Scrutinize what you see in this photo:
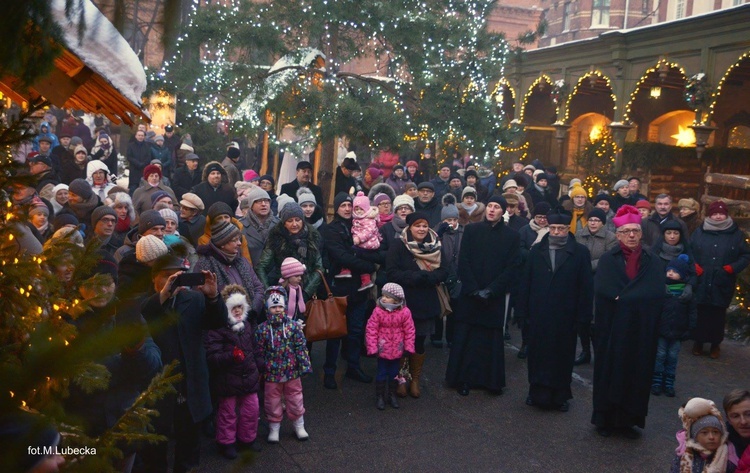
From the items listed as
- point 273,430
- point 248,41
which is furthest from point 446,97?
point 273,430

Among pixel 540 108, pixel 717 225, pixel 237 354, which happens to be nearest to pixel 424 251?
pixel 237 354

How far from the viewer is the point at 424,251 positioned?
7680mm

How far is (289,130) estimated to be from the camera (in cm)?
1512

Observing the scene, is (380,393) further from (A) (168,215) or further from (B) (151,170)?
(B) (151,170)

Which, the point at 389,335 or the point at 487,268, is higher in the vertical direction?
the point at 487,268

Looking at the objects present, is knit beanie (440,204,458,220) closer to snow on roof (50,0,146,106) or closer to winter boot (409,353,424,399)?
winter boot (409,353,424,399)

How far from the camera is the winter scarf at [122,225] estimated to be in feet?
23.7

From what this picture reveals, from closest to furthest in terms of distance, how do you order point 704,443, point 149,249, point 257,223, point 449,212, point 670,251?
point 704,443 → point 149,249 → point 257,223 → point 670,251 → point 449,212

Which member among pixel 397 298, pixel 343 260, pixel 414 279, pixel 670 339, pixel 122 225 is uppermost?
pixel 122 225

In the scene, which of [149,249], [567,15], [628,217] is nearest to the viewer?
[149,249]

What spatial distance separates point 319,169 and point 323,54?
7.28 ft

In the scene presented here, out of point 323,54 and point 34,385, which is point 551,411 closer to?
point 34,385

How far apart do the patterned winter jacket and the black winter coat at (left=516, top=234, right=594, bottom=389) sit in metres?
2.31

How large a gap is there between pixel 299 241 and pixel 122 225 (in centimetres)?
167
